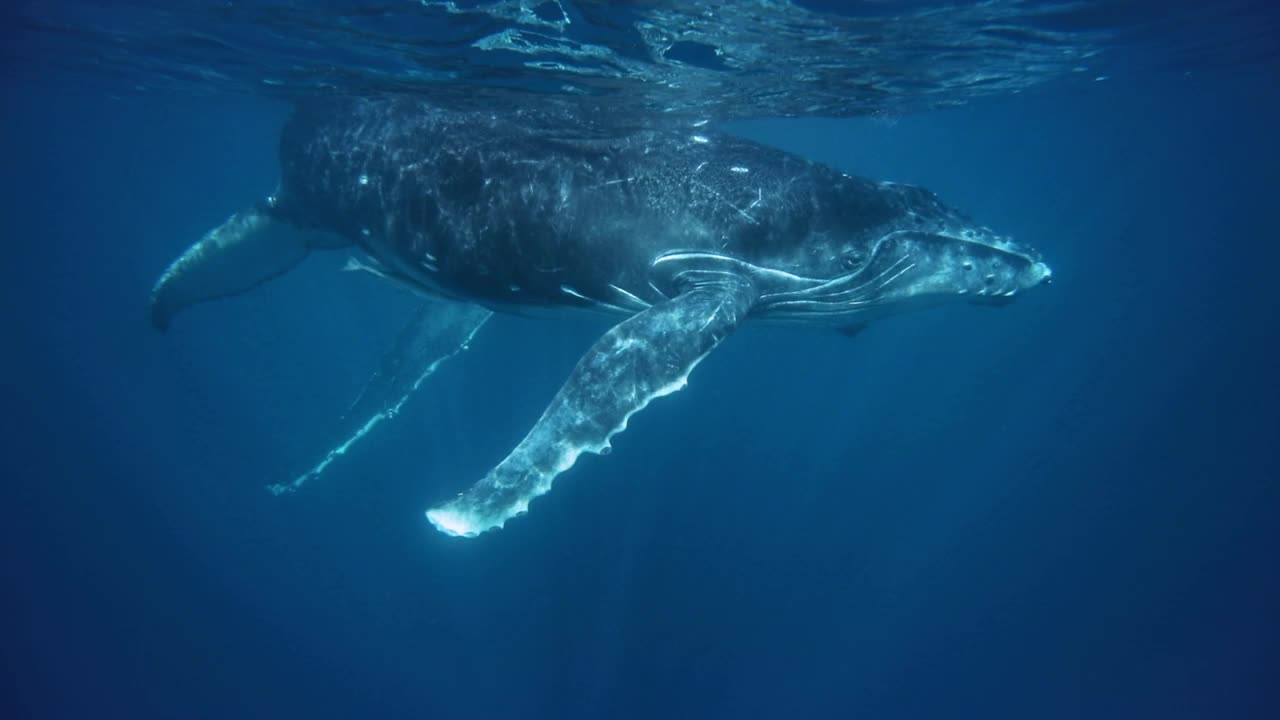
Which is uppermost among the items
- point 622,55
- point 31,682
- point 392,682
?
point 622,55

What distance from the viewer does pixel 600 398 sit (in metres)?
6.27

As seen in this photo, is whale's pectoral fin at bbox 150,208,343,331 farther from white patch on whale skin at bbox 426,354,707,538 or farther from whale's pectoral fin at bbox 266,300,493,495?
white patch on whale skin at bbox 426,354,707,538

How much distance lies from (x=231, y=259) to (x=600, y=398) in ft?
31.1

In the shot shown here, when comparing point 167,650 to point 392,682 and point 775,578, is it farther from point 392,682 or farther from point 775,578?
point 775,578

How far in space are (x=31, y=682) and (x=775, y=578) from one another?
971 inches

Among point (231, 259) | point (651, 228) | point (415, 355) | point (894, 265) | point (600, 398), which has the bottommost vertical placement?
point (415, 355)

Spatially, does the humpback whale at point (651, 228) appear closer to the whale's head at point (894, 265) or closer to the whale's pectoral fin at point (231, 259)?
the whale's head at point (894, 265)

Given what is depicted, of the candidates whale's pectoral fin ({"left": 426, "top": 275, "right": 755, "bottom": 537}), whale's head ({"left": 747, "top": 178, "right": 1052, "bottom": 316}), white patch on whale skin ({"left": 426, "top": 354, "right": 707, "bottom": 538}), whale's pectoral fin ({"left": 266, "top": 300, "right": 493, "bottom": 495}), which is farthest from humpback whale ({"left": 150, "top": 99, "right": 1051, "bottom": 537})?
whale's pectoral fin ({"left": 266, "top": 300, "right": 493, "bottom": 495})

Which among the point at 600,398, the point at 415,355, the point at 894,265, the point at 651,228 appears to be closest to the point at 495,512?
the point at 600,398

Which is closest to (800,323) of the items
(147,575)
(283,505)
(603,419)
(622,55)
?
(603,419)

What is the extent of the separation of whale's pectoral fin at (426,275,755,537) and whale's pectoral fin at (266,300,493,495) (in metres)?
6.71

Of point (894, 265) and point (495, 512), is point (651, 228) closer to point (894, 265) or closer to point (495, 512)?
point (894, 265)

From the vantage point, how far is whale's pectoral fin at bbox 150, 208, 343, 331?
39.1ft

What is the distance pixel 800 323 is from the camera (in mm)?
9383
